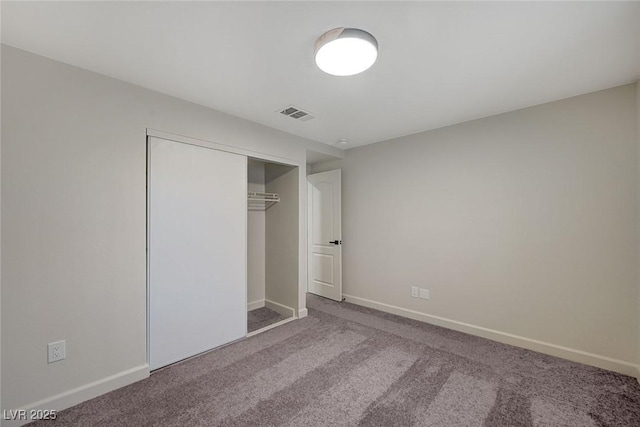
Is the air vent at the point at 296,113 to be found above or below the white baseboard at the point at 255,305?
above

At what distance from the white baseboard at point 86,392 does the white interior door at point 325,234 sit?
2673 mm

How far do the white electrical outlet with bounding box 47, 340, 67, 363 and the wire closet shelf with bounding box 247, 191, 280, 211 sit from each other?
2.17 meters

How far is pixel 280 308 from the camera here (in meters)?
3.69

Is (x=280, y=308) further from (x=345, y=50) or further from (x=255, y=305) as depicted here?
(x=345, y=50)

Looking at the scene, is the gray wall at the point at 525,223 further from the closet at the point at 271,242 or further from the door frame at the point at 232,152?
the closet at the point at 271,242

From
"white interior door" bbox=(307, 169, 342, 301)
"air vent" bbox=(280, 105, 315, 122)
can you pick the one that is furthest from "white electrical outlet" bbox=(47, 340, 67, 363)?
"white interior door" bbox=(307, 169, 342, 301)

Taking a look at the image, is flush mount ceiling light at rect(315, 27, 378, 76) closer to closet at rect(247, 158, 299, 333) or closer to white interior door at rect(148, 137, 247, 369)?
white interior door at rect(148, 137, 247, 369)

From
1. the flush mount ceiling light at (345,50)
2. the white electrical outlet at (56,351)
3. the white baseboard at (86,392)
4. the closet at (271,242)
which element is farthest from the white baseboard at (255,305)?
the flush mount ceiling light at (345,50)

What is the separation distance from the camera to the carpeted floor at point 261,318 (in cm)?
322

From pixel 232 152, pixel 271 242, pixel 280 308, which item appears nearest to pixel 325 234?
pixel 271 242

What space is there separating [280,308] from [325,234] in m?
1.36

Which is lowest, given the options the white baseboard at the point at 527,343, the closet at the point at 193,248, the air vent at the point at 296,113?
the white baseboard at the point at 527,343

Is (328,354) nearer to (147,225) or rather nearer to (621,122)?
(147,225)

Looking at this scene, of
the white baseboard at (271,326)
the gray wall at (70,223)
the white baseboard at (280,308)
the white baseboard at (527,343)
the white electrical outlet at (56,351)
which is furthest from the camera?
the white baseboard at (280,308)
